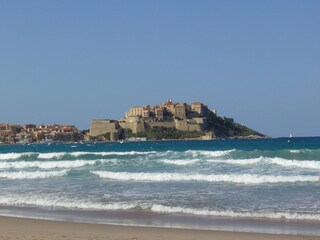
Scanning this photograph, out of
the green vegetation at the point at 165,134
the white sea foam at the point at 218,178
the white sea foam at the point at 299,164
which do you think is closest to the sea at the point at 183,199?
the white sea foam at the point at 218,178

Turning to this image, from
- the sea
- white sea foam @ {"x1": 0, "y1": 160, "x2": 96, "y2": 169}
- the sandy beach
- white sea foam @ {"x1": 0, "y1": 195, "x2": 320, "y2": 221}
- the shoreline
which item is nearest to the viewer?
the sandy beach

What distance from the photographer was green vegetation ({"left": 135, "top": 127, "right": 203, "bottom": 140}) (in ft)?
415

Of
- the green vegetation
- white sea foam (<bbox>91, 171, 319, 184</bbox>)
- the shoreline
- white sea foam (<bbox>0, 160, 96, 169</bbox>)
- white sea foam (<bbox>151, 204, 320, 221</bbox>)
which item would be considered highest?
the green vegetation

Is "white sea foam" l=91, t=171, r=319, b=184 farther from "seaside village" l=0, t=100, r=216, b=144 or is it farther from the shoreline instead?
"seaside village" l=0, t=100, r=216, b=144

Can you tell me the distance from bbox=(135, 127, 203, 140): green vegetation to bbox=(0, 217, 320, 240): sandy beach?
11409 cm

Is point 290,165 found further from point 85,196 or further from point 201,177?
point 85,196

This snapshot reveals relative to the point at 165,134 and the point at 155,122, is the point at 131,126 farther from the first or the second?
the point at 165,134

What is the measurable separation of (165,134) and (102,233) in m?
119

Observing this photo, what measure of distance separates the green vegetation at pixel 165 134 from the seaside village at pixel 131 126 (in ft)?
2.34

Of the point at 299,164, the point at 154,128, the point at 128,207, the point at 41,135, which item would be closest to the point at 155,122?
the point at 154,128

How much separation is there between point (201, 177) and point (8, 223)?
416 inches

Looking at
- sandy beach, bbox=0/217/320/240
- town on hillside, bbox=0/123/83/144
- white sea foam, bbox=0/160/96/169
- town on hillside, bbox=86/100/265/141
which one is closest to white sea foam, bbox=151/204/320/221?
sandy beach, bbox=0/217/320/240

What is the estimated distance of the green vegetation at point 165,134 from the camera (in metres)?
126

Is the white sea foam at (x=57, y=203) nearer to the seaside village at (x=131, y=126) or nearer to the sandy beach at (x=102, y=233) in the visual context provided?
the sandy beach at (x=102, y=233)
